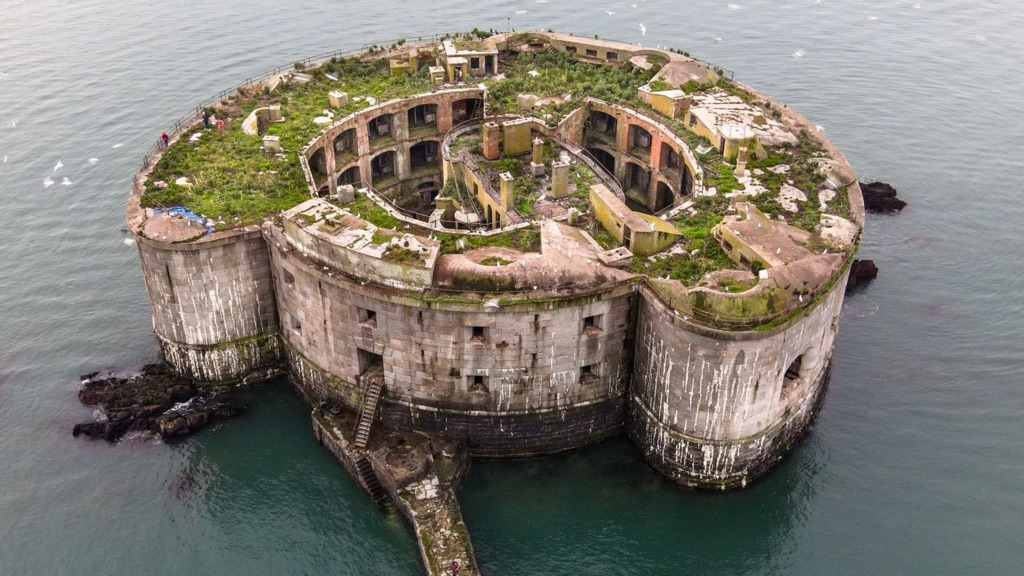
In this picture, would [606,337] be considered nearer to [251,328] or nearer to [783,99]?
[251,328]

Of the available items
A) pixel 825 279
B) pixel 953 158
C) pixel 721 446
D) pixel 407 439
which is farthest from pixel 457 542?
pixel 953 158

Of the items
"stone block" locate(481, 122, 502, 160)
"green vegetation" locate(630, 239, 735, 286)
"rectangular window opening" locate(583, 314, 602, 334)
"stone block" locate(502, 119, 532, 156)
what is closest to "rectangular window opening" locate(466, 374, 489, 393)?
"rectangular window opening" locate(583, 314, 602, 334)

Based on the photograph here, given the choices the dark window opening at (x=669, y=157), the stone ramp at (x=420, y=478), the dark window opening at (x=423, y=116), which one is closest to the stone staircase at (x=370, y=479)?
the stone ramp at (x=420, y=478)

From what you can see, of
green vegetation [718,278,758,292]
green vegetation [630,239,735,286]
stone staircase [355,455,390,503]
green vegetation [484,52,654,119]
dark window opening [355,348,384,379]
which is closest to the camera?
green vegetation [718,278,758,292]

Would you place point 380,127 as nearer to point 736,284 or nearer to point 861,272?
point 736,284

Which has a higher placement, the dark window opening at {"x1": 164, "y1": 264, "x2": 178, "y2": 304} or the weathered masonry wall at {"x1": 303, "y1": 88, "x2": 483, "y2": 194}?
the weathered masonry wall at {"x1": 303, "y1": 88, "x2": 483, "y2": 194}

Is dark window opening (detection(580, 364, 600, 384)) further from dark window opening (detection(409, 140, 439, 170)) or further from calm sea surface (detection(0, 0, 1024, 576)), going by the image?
dark window opening (detection(409, 140, 439, 170))

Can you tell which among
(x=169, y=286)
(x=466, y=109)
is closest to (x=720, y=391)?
(x=169, y=286)
